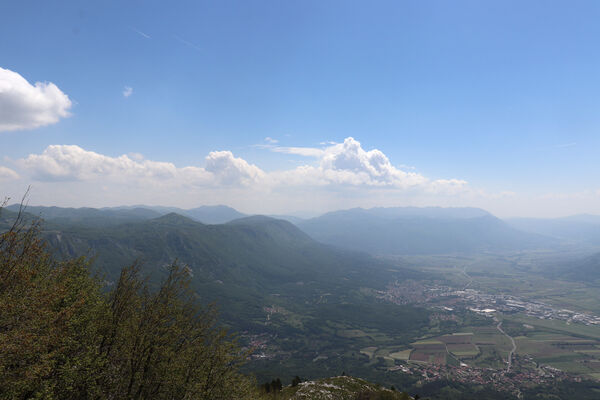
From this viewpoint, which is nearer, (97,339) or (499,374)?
(97,339)

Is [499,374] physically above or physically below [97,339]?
below

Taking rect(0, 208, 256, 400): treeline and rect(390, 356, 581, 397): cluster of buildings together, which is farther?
rect(390, 356, 581, 397): cluster of buildings

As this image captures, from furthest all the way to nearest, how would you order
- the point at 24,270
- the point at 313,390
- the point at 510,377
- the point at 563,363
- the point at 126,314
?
1. the point at 563,363
2. the point at 510,377
3. the point at 313,390
4. the point at 126,314
5. the point at 24,270

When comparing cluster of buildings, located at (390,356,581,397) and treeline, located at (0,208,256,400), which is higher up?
treeline, located at (0,208,256,400)

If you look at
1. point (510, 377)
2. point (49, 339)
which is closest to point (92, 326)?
point (49, 339)

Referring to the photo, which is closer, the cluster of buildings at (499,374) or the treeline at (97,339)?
the treeline at (97,339)

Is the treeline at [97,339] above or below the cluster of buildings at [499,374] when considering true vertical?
above

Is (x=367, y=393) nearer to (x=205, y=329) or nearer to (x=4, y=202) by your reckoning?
(x=205, y=329)

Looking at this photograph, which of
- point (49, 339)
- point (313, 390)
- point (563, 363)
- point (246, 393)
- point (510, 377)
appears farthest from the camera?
point (563, 363)
